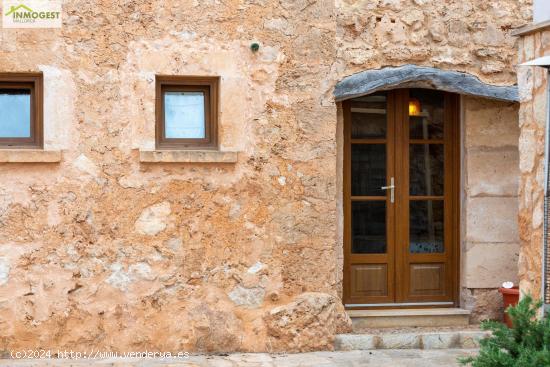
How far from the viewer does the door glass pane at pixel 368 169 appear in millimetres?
7918

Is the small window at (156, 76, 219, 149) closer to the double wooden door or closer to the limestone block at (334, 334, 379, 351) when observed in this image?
the double wooden door

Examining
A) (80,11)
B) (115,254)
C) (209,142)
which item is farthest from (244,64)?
(115,254)

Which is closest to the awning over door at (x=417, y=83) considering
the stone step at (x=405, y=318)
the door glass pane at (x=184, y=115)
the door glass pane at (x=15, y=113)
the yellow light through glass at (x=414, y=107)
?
the yellow light through glass at (x=414, y=107)

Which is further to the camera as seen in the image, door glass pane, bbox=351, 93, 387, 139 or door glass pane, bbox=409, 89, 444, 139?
door glass pane, bbox=409, 89, 444, 139

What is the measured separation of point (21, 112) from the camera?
7.16m

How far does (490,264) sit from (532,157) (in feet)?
7.64

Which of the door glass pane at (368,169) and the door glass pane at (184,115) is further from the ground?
the door glass pane at (184,115)

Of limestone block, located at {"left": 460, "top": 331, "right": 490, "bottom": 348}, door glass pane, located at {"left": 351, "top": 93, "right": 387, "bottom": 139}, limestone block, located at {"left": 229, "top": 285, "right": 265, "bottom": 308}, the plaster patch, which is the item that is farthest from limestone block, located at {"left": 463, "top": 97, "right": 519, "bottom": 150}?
the plaster patch

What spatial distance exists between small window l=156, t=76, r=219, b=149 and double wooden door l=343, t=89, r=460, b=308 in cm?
129

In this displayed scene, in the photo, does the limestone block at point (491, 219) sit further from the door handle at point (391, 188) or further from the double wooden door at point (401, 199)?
the door handle at point (391, 188)

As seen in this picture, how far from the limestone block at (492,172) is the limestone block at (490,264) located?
0.49m

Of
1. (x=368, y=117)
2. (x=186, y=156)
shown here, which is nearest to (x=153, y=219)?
(x=186, y=156)

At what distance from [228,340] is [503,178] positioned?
2.89 m

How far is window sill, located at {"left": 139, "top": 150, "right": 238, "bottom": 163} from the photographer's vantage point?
7094 mm
